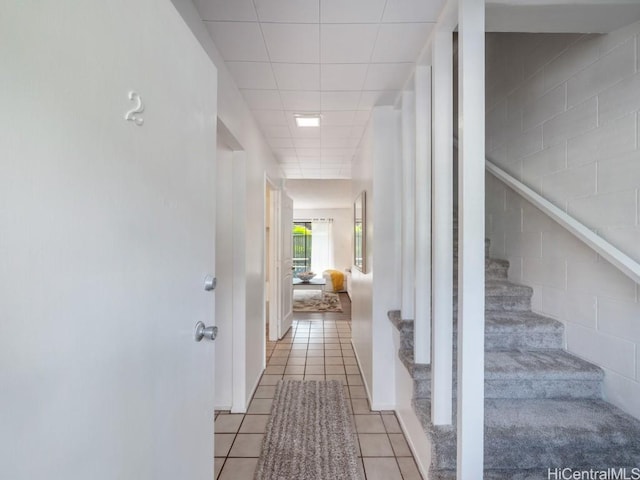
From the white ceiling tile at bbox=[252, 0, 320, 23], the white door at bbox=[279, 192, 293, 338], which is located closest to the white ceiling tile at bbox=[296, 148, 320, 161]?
the white door at bbox=[279, 192, 293, 338]

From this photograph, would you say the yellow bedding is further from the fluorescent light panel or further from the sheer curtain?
the fluorescent light panel

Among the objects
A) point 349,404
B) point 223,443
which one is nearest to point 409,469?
point 349,404

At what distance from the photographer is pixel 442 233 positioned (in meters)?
1.41

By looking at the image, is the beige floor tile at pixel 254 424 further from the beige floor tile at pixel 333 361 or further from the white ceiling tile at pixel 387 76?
the white ceiling tile at pixel 387 76

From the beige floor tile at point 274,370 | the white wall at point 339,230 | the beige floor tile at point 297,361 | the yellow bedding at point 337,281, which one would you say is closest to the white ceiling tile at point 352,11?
the beige floor tile at point 274,370

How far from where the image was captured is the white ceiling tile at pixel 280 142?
3.03 metres

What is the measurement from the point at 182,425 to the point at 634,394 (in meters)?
1.88

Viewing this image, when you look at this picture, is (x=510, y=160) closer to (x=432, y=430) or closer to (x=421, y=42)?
(x=421, y=42)

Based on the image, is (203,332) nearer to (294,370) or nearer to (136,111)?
(136,111)

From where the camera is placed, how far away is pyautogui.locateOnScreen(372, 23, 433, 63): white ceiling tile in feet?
4.81

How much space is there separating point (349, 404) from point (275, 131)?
244 cm

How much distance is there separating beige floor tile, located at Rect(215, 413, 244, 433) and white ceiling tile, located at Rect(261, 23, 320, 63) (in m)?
2.39

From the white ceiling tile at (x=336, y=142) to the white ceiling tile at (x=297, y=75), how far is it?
1.00 m

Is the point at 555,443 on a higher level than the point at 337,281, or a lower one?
higher
